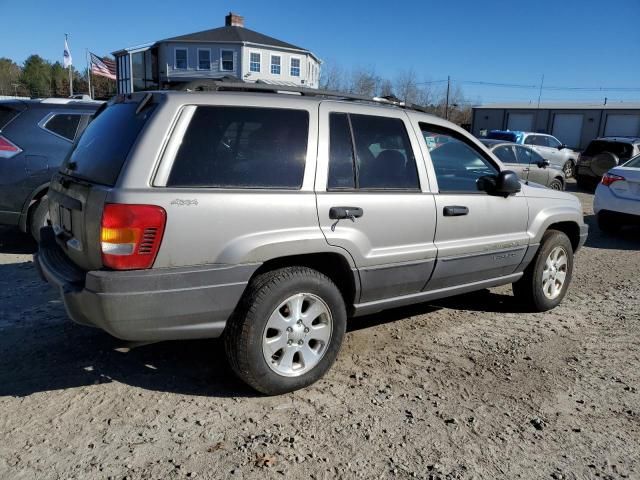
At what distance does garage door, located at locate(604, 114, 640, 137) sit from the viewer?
40.0 metres

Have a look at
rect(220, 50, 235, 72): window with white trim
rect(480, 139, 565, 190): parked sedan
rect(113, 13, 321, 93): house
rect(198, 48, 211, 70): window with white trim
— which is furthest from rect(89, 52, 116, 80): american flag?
rect(480, 139, 565, 190): parked sedan

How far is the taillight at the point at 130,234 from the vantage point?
8.91 feet

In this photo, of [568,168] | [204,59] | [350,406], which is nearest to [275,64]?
[204,59]

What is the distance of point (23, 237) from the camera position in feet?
24.0

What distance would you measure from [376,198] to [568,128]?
150ft

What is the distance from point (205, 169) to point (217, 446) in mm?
1517

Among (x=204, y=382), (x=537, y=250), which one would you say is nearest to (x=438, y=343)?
(x=537, y=250)

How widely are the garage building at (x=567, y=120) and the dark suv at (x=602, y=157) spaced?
2495 cm

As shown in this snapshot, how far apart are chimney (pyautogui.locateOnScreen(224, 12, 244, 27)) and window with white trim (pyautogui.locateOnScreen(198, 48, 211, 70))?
497cm

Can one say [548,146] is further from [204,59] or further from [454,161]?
[204,59]

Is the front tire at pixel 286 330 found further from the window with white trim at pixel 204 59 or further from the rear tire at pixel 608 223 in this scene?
the window with white trim at pixel 204 59

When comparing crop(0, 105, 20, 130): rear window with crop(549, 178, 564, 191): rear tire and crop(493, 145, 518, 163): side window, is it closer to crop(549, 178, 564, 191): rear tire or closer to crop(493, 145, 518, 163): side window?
crop(493, 145, 518, 163): side window

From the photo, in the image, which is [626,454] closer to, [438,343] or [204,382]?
[438,343]

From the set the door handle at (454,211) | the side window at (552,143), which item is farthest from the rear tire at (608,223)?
the side window at (552,143)
